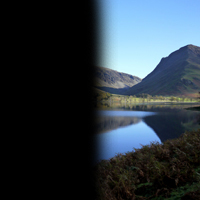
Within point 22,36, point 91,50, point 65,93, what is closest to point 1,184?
point 65,93

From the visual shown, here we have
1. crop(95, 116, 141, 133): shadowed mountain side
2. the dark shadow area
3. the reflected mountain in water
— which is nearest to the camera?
the dark shadow area

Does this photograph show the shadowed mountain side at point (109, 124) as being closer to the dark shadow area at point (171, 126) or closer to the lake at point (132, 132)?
the lake at point (132, 132)

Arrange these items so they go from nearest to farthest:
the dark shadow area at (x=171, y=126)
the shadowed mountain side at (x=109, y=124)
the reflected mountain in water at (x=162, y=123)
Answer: the dark shadow area at (x=171, y=126), the reflected mountain in water at (x=162, y=123), the shadowed mountain side at (x=109, y=124)

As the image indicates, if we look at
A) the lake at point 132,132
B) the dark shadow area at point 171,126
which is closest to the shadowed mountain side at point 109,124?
the lake at point 132,132

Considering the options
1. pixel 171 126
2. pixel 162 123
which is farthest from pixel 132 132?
pixel 162 123

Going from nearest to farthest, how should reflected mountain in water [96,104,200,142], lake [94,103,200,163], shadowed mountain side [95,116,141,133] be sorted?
lake [94,103,200,163], reflected mountain in water [96,104,200,142], shadowed mountain side [95,116,141,133]

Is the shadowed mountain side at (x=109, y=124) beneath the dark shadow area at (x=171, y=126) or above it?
beneath

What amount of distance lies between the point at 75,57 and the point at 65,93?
596 millimetres

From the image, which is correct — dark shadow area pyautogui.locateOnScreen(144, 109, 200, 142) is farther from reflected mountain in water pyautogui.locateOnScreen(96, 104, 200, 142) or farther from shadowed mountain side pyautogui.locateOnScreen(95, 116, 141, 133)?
shadowed mountain side pyautogui.locateOnScreen(95, 116, 141, 133)

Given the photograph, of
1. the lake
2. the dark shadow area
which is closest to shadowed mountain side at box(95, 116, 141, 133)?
the lake

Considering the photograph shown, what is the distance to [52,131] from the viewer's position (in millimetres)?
2621

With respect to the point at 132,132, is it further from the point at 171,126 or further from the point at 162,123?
the point at 162,123

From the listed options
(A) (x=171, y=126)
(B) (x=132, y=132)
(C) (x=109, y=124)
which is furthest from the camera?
→ (C) (x=109, y=124)

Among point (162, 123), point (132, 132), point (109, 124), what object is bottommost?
point (109, 124)
